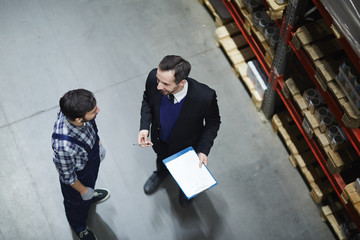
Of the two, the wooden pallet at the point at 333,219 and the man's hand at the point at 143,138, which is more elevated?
the man's hand at the point at 143,138

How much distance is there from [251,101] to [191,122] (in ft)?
7.32

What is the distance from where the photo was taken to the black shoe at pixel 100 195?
5770 millimetres

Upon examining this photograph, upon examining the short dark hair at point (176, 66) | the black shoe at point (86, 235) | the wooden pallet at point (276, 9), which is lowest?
the black shoe at point (86, 235)

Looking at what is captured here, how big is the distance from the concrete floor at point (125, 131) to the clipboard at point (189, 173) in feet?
4.04

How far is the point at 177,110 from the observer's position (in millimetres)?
4441

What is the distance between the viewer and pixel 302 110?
17.2 feet

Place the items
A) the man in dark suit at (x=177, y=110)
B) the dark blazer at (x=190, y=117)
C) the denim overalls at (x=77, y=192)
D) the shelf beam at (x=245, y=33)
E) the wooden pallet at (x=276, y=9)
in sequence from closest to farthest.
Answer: the man in dark suit at (x=177, y=110), the dark blazer at (x=190, y=117), the denim overalls at (x=77, y=192), the wooden pallet at (x=276, y=9), the shelf beam at (x=245, y=33)

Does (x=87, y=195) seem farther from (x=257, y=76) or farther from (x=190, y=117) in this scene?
(x=257, y=76)

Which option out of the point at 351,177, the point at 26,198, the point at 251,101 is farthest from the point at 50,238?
the point at 351,177

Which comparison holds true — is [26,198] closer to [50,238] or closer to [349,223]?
[50,238]

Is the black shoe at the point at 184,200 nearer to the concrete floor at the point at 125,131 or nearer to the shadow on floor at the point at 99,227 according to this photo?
the concrete floor at the point at 125,131

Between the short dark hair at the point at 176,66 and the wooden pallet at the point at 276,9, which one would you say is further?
the wooden pallet at the point at 276,9

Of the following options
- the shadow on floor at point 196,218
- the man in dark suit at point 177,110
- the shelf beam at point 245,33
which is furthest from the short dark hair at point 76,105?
the shelf beam at point 245,33

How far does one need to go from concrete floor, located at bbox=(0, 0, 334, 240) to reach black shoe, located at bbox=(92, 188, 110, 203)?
94mm
